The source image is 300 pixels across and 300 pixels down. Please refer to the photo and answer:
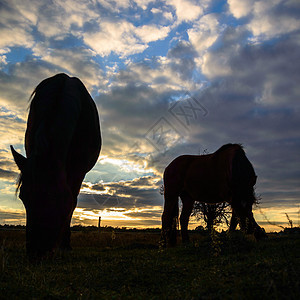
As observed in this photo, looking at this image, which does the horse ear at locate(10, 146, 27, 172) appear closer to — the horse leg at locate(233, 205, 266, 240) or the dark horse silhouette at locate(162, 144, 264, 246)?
the dark horse silhouette at locate(162, 144, 264, 246)

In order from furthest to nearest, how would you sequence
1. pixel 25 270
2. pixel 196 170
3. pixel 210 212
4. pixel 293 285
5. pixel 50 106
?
pixel 210 212
pixel 196 170
pixel 50 106
pixel 25 270
pixel 293 285

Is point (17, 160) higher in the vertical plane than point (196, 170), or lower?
lower

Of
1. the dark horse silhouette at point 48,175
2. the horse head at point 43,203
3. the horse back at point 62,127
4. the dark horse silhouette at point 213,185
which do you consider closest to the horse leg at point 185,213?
the dark horse silhouette at point 213,185

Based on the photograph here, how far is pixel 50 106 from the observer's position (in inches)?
211

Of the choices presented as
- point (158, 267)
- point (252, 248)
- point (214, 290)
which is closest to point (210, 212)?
point (252, 248)

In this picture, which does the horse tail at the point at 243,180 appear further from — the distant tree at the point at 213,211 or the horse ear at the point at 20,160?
the distant tree at the point at 213,211

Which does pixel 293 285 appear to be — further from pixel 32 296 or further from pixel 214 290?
pixel 32 296

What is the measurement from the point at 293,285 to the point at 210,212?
21058 mm

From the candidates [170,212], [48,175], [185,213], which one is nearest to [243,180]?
[170,212]

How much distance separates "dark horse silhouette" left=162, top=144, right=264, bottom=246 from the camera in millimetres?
8422

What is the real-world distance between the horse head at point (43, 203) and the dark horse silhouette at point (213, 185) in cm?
456

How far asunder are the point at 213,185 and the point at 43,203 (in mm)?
6357

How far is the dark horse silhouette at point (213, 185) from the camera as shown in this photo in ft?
27.6

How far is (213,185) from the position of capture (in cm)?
936
